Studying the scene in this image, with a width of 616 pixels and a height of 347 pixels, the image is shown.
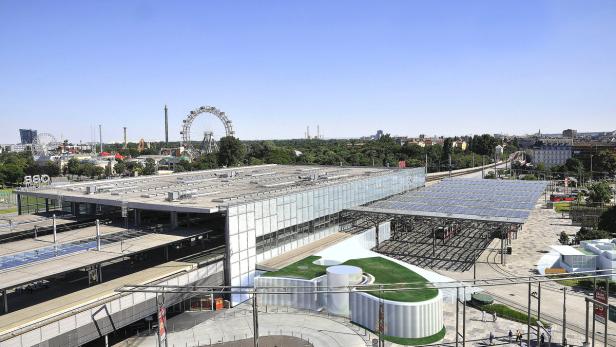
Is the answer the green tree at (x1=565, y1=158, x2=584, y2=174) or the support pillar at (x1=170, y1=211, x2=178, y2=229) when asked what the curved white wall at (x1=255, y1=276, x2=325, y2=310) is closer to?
the support pillar at (x1=170, y1=211, x2=178, y2=229)

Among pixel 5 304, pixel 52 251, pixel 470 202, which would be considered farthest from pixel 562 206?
pixel 5 304

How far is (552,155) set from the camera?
18638cm

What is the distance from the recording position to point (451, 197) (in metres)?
64.4

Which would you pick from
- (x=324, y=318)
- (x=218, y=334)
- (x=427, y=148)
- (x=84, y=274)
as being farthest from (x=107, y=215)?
(x=427, y=148)

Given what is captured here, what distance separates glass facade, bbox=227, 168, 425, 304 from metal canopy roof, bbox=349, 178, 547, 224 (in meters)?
2.79

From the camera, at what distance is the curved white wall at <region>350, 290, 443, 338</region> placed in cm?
3247

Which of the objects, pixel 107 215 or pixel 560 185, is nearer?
pixel 107 215

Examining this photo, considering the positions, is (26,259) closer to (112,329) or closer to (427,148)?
(112,329)

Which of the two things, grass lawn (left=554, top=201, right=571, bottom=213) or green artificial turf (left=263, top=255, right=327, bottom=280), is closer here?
green artificial turf (left=263, top=255, right=327, bottom=280)

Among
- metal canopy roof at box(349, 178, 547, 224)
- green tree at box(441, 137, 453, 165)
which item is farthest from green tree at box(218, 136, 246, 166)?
green tree at box(441, 137, 453, 165)

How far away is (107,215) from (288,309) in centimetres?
2398

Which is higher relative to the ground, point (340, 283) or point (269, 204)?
point (269, 204)

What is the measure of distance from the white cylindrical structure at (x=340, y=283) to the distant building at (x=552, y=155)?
6758 inches

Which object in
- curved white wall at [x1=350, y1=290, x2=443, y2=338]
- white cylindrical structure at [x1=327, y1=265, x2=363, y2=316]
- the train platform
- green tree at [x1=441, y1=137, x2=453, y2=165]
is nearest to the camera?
the train platform
